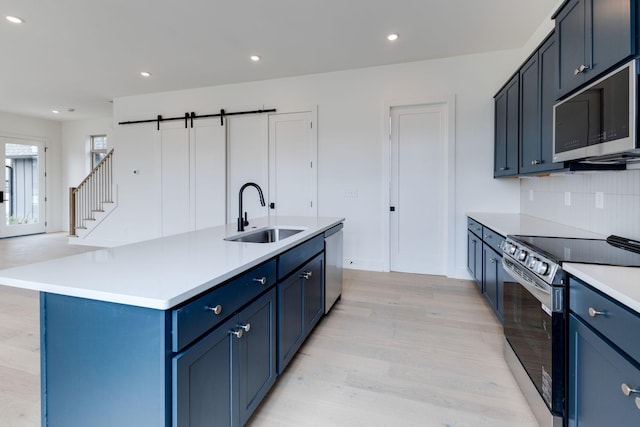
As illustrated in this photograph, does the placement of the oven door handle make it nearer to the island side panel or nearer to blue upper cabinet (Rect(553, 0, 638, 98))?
blue upper cabinet (Rect(553, 0, 638, 98))

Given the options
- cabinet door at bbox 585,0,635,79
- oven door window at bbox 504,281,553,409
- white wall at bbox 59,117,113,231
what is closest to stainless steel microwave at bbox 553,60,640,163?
cabinet door at bbox 585,0,635,79

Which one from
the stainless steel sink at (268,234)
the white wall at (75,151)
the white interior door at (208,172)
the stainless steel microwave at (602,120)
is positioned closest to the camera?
the stainless steel microwave at (602,120)

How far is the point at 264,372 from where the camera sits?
66.4 inches

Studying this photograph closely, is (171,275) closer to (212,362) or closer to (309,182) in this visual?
(212,362)

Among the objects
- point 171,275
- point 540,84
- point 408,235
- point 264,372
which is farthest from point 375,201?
point 171,275

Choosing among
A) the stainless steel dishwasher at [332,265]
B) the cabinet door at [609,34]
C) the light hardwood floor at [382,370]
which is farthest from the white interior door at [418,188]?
the cabinet door at [609,34]

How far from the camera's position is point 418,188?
4492 millimetres

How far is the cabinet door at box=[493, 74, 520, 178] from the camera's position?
3.21 meters

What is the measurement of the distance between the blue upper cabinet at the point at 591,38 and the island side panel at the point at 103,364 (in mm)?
2253

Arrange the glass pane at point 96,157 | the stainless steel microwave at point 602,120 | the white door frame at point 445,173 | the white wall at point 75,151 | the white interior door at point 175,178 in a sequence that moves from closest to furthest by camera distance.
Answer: the stainless steel microwave at point 602,120, the white door frame at point 445,173, the white interior door at point 175,178, the white wall at point 75,151, the glass pane at point 96,157

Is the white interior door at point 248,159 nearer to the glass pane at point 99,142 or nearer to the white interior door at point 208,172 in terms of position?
the white interior door at point 208,172

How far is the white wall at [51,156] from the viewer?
7949mm

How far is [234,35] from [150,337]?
362cm

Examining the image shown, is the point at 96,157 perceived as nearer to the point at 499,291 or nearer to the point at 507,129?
the point at 507,129
